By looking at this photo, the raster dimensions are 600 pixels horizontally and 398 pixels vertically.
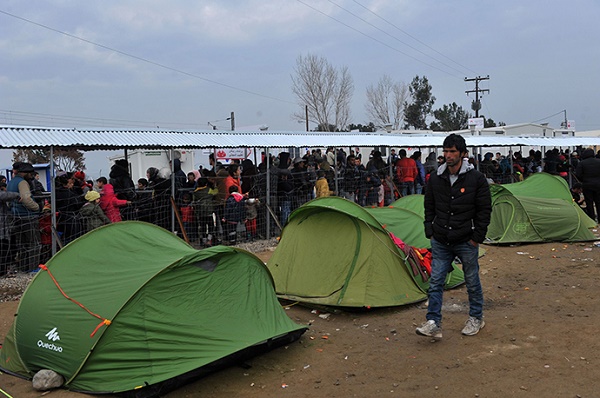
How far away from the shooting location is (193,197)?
39.9ft

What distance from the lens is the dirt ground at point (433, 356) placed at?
16.0 feet

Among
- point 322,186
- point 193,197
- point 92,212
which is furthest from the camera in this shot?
point 322,186

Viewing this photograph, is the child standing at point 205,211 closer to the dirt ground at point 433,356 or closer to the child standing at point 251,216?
the child standing at point 251,216

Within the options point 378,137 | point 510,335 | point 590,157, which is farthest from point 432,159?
point 510,335

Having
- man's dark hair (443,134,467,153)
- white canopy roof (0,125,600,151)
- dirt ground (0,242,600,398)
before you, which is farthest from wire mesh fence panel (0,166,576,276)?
man's dark hair (443,134,467,153)

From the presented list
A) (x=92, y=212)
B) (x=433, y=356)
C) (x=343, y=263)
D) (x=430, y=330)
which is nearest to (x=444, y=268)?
(x=430, y=330)

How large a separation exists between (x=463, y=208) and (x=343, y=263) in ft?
7.00

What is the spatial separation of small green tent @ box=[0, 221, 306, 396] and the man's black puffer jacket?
1872mm

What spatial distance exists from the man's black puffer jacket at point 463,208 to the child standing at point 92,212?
243 inches

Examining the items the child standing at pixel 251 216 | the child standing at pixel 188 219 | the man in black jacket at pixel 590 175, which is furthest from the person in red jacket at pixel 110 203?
the man in black jacket at pixel 590 175

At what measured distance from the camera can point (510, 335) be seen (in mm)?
6043

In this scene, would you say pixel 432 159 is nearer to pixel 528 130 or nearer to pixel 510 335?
pixel 510 335

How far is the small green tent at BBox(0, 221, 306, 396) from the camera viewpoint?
4980 millimetres

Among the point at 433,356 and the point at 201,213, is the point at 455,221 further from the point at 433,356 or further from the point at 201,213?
the point at 201,213
